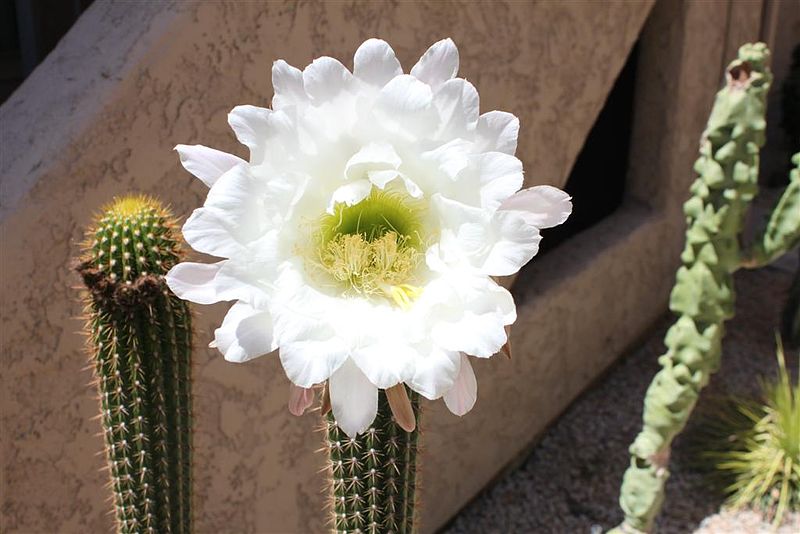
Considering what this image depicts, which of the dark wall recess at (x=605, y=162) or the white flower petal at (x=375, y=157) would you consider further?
the dark wall recess at (x=605, y=162)

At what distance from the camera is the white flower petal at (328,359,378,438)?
910 millimetres

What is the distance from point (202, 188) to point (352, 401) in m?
1.51

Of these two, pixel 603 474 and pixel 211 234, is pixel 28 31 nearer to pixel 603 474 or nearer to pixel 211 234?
pixel 211 234

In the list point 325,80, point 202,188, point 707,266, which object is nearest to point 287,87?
point 325,80

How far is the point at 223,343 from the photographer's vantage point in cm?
90

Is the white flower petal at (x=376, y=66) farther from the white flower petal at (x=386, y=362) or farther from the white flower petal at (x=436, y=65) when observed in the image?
the white flower petal at (x=386, y=362)

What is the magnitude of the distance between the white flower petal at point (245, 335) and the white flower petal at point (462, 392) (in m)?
0.21

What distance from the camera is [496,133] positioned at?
3.11ft

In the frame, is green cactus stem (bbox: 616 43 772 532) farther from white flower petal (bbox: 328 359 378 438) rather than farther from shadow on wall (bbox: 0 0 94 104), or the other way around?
shadow on wall (bbox: 0 0 94 104)

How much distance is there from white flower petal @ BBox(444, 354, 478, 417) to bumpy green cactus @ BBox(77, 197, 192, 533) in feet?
1.85

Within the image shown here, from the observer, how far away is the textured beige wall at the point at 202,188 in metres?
2.04

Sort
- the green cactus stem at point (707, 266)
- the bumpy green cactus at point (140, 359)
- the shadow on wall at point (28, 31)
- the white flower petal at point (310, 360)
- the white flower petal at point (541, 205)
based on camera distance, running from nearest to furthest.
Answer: the white flower petal at point (310, 360), the white flower petal at point (541, 205), the bumpy green cactus at point (140, 359), the green cactus stem at point (707, 266), the shadow on wall at point (28, 31)

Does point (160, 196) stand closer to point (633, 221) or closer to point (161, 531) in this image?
point (161, 531)

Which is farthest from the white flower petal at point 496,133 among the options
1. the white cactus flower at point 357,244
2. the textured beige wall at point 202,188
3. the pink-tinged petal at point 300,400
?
the textured beige wall at point 202,188
